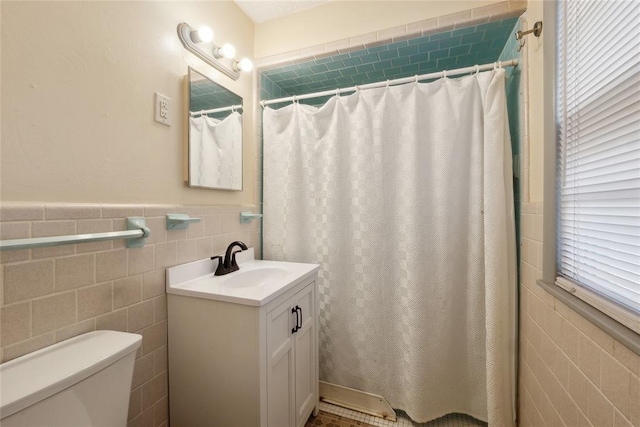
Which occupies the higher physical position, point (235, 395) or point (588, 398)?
point (588, 398)

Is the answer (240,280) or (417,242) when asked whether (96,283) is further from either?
(417,242)

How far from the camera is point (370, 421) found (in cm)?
142

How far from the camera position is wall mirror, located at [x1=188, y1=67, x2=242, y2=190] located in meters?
1.25

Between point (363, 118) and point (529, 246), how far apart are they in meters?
1.05

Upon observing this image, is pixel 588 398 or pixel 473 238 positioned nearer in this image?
pixel 588 398

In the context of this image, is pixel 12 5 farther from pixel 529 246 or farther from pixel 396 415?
pixel 396 415

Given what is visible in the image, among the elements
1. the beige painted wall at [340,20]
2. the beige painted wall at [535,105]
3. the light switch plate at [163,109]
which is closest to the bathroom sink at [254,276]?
the light switch plate at [163,109]

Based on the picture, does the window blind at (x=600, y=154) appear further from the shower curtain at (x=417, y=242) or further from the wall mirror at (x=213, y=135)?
the wall mirror at (x=213, y=135)

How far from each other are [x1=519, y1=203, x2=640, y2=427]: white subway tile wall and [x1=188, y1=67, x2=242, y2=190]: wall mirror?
4.91 ft

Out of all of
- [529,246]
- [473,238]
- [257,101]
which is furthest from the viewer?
[257,101]

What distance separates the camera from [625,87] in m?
0.63

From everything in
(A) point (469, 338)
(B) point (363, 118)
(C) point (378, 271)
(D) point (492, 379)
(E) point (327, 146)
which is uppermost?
(B) point (363, 118)

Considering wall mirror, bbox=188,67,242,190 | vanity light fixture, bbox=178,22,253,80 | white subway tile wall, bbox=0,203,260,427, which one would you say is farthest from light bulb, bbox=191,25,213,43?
white subway tile wall, bbox=0,203,260,427

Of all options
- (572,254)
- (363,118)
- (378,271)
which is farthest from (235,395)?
(363,118)
